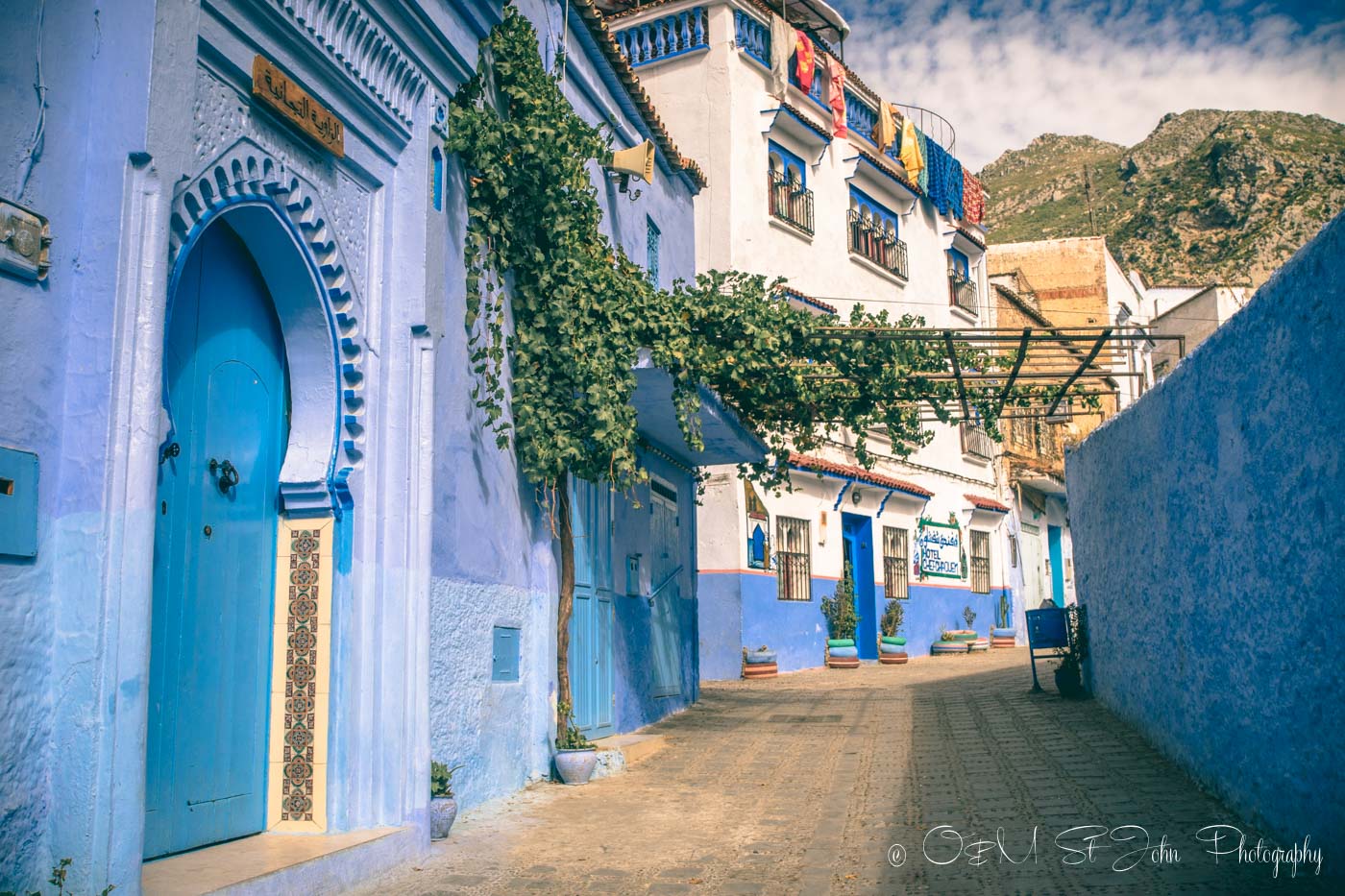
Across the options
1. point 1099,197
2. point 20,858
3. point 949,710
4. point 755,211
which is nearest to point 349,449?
point 20,858

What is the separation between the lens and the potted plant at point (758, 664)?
680 inches

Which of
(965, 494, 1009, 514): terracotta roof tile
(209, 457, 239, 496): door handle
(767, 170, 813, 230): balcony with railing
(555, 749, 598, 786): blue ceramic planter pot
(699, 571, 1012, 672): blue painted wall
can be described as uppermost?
(767, 170, 813, 230): balcony with railing

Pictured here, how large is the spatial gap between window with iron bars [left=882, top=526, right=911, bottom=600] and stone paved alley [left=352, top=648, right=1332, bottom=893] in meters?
10.5

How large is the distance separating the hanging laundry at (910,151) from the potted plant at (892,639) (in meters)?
9.34

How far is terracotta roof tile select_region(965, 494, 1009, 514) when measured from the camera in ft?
82.6

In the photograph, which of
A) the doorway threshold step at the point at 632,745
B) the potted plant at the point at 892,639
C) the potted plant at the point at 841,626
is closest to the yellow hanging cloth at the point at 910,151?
the potted plant at the point at 892,639

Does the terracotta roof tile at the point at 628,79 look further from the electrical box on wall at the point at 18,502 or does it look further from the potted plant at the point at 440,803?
the electrical box on wall at the point at 18,502

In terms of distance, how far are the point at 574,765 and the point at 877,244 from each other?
1693cm

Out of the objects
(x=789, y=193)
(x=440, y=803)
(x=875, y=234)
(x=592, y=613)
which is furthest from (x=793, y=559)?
(x=440, y=803)

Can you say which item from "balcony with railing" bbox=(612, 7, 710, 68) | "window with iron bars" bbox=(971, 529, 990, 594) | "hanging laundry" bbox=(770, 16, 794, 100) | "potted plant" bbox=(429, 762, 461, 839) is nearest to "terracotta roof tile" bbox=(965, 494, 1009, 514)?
"window with iron bars" bbox=(971, 529, 990, 594)

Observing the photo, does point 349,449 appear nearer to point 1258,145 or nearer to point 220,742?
point 220,742

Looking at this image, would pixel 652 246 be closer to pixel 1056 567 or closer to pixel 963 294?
pixel 963 294

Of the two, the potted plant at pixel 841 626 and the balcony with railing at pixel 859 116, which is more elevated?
the balcony with railing at pixel 859 116

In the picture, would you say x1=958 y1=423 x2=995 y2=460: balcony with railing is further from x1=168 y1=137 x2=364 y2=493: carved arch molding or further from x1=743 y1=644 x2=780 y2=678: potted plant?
x1=168 y1=137 x2=364 y2=493: carved arch molding
